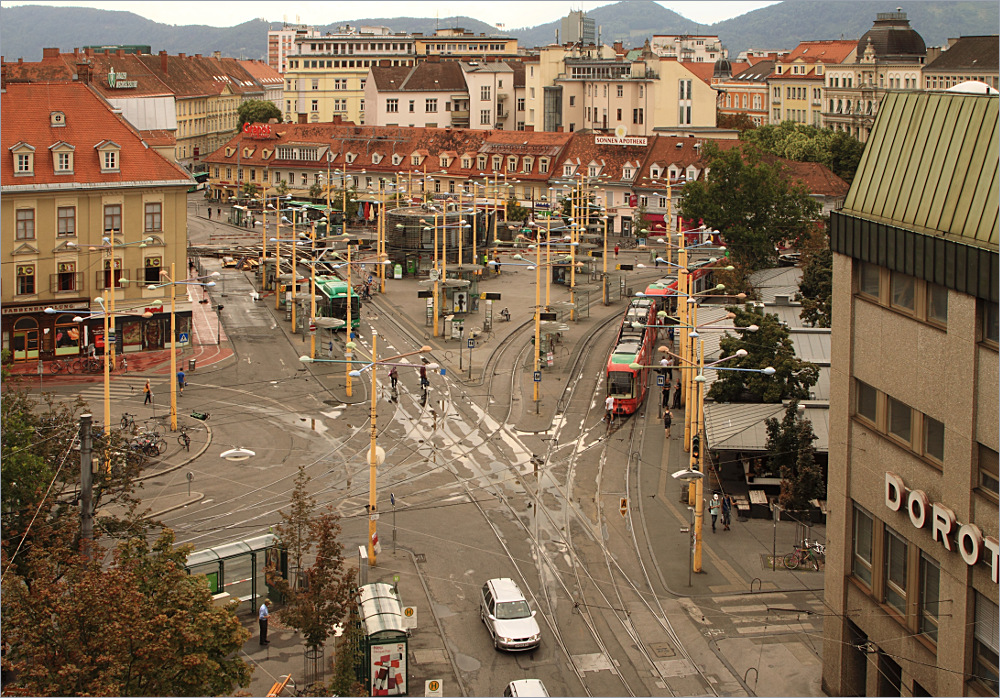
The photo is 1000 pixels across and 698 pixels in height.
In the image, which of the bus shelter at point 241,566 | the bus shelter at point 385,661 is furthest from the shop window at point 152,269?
the bus shelter at point 385,661

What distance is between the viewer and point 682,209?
11050cm

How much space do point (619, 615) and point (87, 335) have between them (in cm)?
4716

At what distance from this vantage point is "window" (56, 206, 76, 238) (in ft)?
246

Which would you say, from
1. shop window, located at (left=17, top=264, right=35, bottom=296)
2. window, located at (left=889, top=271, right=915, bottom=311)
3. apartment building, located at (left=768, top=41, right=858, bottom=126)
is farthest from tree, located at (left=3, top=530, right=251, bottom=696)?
apartment building, located at (left=768, top=41, right=858, bottom=126)

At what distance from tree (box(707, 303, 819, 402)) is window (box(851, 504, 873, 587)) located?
22577mm

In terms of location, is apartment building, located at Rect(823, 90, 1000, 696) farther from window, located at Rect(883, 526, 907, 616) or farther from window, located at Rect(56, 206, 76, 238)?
window, located at Rect(56, 206, 76, 238)

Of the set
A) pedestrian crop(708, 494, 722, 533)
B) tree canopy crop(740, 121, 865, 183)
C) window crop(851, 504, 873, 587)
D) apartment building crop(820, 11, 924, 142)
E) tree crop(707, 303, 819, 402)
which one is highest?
apartment building crop(820, 11, 924, 142)

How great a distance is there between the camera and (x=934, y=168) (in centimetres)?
2986

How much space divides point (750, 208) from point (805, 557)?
210ft

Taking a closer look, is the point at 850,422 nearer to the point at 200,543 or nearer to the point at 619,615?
the point at 619,615

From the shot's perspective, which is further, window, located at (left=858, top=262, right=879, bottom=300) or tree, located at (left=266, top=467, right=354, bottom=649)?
tree, located at (left=266, top=467, right=354, bottom=649)

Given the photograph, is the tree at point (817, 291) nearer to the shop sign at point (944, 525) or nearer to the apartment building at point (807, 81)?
the shop sign at point (944, 525)

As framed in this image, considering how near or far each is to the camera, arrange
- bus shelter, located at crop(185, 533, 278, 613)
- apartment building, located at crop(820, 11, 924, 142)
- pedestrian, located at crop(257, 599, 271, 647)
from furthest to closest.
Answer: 1. apartment building, located at crop(820, 11, 924, 142)
2. bus shelter, located at crop(185, 533, 278, 613)
3. pedestrian, located at crop(257, 599, 271, 647)

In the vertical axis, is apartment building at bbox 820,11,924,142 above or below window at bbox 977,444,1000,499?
above
